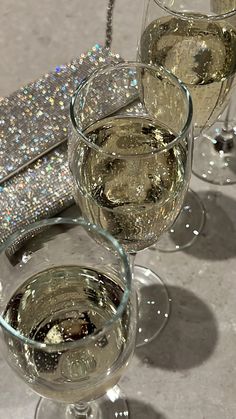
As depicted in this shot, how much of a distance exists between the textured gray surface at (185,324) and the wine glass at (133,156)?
0.04 metres

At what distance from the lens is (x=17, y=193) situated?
766mm

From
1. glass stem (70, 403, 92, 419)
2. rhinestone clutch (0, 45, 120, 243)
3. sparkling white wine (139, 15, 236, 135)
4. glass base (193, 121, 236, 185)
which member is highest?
sparkling white wine (139, 15, 236, 135)

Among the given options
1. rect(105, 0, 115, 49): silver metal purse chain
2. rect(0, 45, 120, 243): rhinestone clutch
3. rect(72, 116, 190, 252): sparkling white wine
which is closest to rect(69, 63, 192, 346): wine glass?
rect(72, 116, 190, 252): sparkling white wine

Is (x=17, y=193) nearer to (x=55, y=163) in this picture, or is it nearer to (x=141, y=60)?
(x=55, y=163)

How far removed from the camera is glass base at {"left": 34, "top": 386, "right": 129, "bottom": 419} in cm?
68

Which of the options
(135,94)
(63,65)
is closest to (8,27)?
(63,65)

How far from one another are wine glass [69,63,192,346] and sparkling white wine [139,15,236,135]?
0.04 meters

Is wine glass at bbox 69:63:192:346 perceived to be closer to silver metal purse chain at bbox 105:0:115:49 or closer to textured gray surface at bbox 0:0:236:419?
textured gray surface at bbox 0:0:236:419

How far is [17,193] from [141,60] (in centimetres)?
18

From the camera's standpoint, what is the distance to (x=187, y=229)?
796 millimetres

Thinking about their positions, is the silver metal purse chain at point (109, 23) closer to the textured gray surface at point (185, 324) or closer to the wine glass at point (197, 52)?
the textured gray surface at point (185, 324)

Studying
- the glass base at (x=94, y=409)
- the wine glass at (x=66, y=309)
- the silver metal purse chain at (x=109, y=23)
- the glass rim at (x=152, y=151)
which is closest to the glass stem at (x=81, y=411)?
the glass base at (x=94, y=409)

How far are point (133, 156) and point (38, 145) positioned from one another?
243 millimetres

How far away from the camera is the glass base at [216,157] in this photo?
2.72 ft
